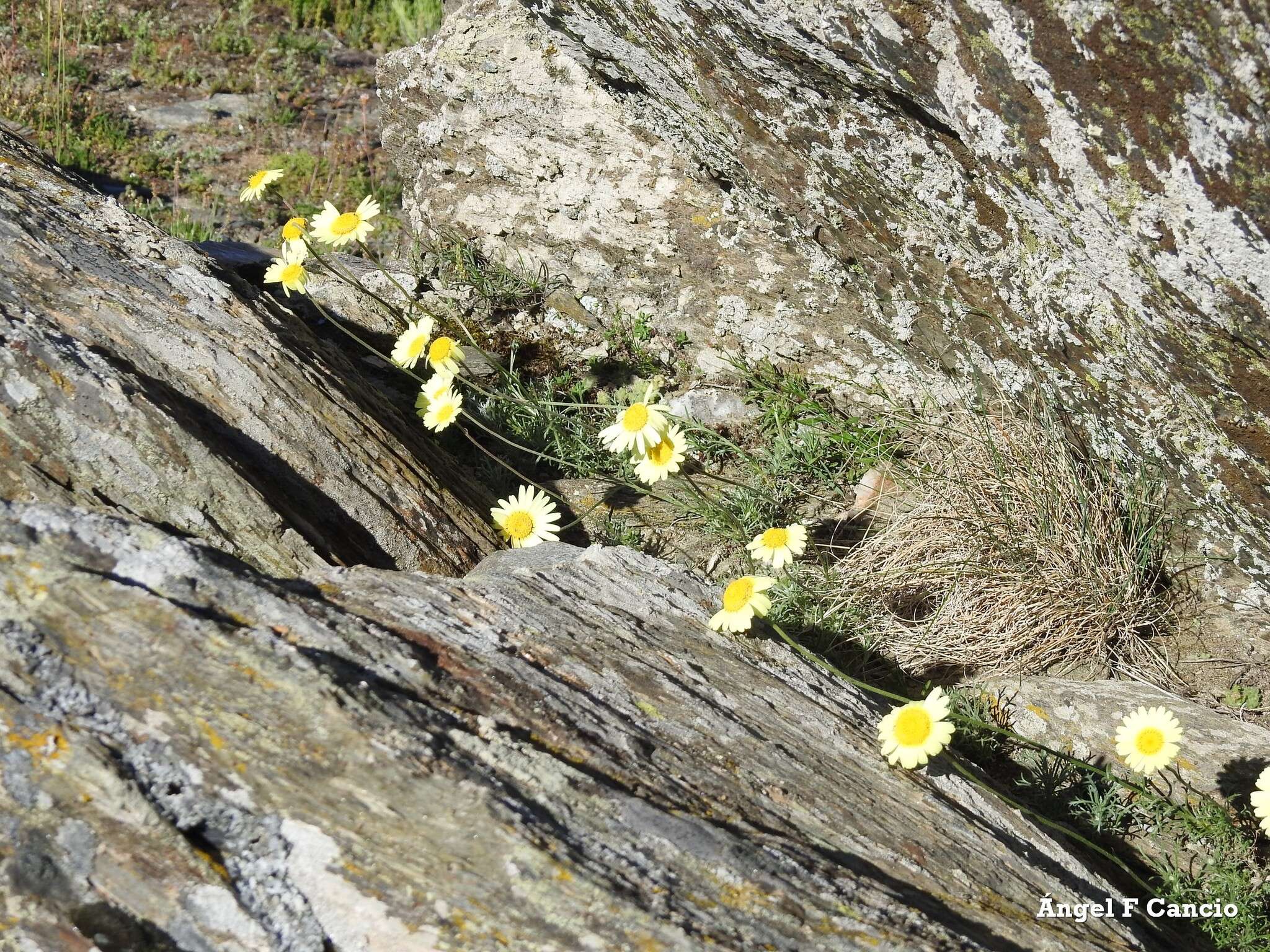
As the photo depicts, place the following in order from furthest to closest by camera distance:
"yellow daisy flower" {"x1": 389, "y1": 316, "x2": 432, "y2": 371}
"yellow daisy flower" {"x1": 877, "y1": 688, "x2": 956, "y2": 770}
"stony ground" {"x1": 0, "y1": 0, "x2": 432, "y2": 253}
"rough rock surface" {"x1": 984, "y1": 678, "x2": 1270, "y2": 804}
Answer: "stony ground" {"x1": 0, "y1": 0, "x2": 432, "y2": 253}, "yellow daisy flower" {"x1": 389, "y1": 316, "x2": 432, "y2": 371}, "rough rock surface" {"x1": 984, "y1": 678, "x2": 1270, "y2": 804}, "yellow daisy flower" {"x1": 877, "y1": 688, "x2": 956, "y2": 770}

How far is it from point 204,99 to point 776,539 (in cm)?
550

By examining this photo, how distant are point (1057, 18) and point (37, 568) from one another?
344 centimetres

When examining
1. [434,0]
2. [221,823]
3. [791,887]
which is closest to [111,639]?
[221,823]

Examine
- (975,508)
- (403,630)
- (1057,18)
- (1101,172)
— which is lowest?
(403,630)

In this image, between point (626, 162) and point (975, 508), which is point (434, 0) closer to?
point (626, 162)

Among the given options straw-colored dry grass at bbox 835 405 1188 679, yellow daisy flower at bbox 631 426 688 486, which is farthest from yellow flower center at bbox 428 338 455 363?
straw-colored dry grass at bbox 835 405 1188 679

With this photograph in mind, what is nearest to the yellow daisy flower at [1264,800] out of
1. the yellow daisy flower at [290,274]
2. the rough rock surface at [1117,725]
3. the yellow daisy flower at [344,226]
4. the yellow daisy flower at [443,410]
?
the rough rock surface at [1117,725]

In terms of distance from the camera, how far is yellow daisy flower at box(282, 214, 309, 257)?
3611 millimetres

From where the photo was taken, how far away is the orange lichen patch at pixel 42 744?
1709 millimetres

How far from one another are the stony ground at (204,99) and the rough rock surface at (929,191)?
1733 millimetres

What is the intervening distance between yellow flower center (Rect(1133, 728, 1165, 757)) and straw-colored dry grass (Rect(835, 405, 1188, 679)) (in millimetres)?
735

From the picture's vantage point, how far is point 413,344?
3682 mm

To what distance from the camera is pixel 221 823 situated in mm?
1749

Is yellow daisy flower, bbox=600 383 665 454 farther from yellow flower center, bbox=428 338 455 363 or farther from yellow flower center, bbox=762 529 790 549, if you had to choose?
yellow flower center, bbox=428 338 455 363
